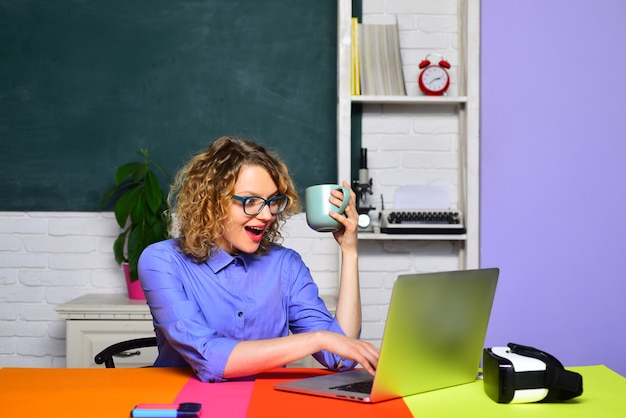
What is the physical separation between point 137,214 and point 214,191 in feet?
3.75

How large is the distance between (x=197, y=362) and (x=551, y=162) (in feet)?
6.31

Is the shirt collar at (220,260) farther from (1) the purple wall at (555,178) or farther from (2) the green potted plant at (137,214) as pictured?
(1) the purple wall at (555,178)

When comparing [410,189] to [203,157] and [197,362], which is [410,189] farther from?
[197,362]

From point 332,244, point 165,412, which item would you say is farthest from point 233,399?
point 332,244

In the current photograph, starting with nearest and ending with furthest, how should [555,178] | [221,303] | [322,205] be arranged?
[322,205], [221,303], [555,178]

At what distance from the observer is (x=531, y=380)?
4.43 feet

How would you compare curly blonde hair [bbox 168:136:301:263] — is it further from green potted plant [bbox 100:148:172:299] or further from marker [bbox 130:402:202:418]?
green potted plant [bbox 100:148:172:299]

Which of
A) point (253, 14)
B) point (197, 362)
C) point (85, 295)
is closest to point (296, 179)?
point (253, 14)

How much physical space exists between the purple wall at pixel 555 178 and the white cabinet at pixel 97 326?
4.54ft

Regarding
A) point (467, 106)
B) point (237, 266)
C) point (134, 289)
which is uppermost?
point (467, 106)

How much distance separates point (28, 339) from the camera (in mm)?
3242

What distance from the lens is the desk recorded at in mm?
1295

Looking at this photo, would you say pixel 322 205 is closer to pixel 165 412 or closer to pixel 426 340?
pixel 426 340

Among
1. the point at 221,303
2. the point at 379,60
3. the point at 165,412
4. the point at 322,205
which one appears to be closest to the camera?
the point at 165,412
